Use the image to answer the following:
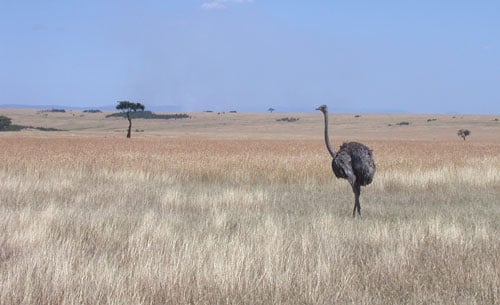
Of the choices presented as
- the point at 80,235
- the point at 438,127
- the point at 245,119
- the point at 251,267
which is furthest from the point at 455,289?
the point at 245,119

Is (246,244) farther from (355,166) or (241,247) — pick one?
(355,166)

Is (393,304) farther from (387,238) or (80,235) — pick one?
(80,235)

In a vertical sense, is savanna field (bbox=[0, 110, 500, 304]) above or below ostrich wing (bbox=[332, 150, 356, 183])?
below

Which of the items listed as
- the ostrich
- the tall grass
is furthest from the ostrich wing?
the tall grass

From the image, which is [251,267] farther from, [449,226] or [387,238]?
[449,226]

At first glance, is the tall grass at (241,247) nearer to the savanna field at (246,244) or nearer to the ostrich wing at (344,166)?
the savanna field at (246,244)

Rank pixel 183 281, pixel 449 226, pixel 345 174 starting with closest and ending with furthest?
pixel 183 281, pixel 449 226, pixel 345 174

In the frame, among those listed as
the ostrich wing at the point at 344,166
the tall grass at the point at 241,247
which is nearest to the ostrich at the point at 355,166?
the ostrich wing at the point at 344,166

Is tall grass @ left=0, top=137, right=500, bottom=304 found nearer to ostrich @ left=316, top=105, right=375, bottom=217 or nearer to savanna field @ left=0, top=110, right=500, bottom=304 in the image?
savanna field @ left=0, top=110, right=500, bottom=304

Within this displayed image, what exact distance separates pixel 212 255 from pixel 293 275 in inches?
38.6

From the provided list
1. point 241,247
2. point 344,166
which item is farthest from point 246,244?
point 344,166

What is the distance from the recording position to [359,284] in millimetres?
5301

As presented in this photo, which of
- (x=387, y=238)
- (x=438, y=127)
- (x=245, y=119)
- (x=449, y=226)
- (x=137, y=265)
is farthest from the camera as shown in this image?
(x=245, y=119)

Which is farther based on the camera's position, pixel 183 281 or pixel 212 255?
pixel 212 255
